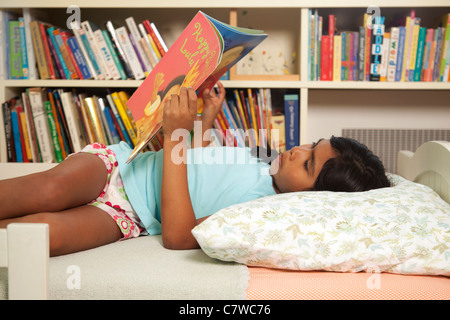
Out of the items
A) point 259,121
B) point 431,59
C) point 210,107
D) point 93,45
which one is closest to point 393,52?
point 431,59

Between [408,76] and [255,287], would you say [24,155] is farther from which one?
[408,76]

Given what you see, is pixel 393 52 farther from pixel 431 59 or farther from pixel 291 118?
pixel 291 118

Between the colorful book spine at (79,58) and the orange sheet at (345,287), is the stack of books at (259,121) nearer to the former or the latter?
the colorful book spine at (79,58)

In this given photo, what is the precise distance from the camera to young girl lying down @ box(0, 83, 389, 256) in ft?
2.89

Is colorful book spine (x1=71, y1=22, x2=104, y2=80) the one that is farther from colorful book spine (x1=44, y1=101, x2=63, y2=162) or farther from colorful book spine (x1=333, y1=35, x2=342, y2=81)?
colorful book spine (x1=333, y1=35, x2=342, y2=81)

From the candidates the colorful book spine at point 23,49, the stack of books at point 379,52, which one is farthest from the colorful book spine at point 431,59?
the colorful book spine at point 23,49

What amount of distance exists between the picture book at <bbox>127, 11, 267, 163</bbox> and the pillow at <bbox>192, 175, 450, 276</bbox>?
265mm

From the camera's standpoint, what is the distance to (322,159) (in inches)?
41.0

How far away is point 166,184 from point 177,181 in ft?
0.08

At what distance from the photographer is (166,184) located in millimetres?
902

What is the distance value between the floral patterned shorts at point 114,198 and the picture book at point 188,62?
105 mm

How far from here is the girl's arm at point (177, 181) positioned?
874 mm

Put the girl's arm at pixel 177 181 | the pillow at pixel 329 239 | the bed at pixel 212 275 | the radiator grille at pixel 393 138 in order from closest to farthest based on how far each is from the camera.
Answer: the bed at pixel 212 275, the pillow at pixel 329 239, the girl's arm at pixel 177 181, the radiator grille at pixel 393 138
